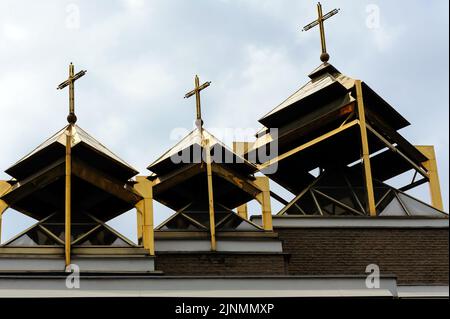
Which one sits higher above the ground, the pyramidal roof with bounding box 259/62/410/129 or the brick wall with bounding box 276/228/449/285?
the pyramidal roof with bounding box 259/62/410/129

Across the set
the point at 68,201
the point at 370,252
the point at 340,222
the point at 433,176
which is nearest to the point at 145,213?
the point at 68,201

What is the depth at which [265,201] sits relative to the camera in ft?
112

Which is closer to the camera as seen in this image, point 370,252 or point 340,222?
point 370,252

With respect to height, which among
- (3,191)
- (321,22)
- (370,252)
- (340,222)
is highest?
(321,22)

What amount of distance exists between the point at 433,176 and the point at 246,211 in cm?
617

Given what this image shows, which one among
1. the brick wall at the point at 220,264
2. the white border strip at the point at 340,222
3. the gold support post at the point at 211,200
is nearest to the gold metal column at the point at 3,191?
the brick wall at the point at 220,264

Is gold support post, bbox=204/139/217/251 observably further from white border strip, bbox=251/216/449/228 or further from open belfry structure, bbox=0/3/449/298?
white border strip, bbox=251/216/449/228

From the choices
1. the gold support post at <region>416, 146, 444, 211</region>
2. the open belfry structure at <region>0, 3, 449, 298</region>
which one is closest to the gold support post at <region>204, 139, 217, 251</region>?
the open belfry structure at <region>0, 3, 449, 298</region>

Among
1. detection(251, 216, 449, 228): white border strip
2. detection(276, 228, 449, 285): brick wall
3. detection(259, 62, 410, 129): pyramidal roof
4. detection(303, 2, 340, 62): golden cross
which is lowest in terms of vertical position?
detection(276, 228, 449, 285): brick wall

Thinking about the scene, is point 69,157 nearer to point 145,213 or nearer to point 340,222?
point 145,213

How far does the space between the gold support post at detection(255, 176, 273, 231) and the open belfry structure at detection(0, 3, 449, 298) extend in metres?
0.07

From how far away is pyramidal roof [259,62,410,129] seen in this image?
3716cm

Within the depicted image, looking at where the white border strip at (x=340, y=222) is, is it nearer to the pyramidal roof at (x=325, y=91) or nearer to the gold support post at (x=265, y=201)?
the gold support post at (x=265, y=201)

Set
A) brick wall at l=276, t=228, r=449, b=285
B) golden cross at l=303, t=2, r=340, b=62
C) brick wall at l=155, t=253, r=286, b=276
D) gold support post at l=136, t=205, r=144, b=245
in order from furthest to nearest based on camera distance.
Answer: golden cross at l=303, t=2, r=340, b=62
brick wall at l=276, t=228, r=449, b=285
brick wall at l=155, t=253, r=286, b=276
gold support post at l=136, t=205, r=144, b=245
